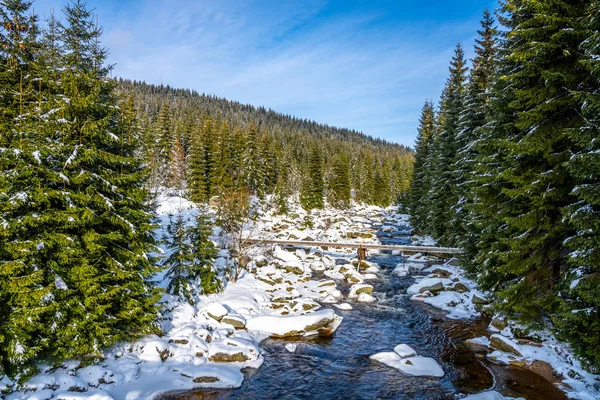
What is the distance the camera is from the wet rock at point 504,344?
10644 mm

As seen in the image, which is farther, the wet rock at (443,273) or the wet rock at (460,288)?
the wet rock at (443,273)

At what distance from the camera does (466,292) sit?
17.3m

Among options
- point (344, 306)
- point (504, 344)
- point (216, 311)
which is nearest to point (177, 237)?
point (216, 311)

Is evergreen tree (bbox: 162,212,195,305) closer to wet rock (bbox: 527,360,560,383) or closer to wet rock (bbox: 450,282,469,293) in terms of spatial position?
wet rock (bbox: 527,360,560,383)

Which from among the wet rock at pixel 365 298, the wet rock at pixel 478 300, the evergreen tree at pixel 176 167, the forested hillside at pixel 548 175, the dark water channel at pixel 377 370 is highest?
the evergreen tree at pixel 176 167

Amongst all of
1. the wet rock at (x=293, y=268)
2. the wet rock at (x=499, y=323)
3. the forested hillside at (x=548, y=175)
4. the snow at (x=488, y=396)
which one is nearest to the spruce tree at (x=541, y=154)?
the forested hillside at (x=548, y=175)

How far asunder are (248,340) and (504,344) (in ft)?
30.4

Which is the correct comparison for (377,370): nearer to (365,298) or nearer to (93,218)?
(365,298)

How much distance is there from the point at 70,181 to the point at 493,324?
1599 centimetres

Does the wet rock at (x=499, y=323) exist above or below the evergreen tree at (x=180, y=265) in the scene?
below

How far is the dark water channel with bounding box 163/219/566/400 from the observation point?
354 inches

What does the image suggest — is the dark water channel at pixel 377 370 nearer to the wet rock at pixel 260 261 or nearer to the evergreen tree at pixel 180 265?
the evergreen tree at pixel 180 265

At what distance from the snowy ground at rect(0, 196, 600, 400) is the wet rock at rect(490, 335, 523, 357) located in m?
0.03

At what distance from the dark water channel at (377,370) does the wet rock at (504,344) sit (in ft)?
2.79
